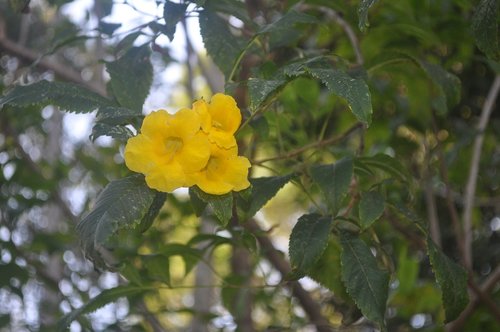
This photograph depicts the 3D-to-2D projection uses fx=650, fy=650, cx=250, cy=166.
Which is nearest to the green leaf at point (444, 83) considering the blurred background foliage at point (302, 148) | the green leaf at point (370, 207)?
the blurred background foliage at point (302, 148)

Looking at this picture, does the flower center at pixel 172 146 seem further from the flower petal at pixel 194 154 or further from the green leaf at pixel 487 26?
the green leaf at pixel 487 26

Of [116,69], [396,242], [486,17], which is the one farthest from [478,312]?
[116,69]

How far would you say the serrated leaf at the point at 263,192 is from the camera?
964 millimetres

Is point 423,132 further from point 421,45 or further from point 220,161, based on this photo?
point 220,161

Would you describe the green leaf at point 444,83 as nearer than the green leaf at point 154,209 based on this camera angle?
No

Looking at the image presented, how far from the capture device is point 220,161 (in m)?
0.82

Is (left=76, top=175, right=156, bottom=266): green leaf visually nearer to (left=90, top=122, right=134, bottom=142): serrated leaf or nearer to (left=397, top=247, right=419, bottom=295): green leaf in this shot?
(left=90, top=122, right=134, bottom=142): serrated leaf

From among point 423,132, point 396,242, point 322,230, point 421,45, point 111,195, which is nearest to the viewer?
point 111,195

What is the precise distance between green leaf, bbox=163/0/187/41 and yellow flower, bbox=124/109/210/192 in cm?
20

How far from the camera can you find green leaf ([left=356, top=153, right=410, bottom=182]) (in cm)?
99

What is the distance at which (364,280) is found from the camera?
87cm

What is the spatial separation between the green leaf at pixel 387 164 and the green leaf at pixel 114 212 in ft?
1.17

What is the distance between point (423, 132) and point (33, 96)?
117 centimetres

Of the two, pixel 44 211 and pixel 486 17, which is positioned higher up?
pixel 486 17
